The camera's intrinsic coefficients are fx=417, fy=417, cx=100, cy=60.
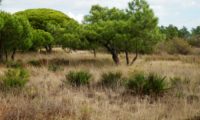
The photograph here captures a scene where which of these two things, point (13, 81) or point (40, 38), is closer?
point (13, 81)

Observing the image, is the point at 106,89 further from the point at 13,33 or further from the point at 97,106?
the point at 13,33

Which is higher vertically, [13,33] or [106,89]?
[13,33]

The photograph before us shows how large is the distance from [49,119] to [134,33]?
21.8 m

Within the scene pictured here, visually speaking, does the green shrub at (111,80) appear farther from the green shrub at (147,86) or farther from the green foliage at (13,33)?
the green foliage at (13,33)

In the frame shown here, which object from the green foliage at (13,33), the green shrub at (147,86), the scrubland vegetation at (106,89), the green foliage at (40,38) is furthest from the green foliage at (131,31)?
the green shrub at (147,86)

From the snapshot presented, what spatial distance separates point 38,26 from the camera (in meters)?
44.5

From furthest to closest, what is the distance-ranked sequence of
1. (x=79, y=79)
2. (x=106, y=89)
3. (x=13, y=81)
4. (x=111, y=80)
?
(x=111, y=80)
(x=79, y=79)
(x=106, y=89)
(x=13, y=81)

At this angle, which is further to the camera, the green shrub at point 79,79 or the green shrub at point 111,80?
the green shrub at point 79,79

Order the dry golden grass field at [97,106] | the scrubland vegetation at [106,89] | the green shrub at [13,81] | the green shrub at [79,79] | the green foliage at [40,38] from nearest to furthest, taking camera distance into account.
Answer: the dry golden grass field at [97,106], the scrubland vegetation at [106,89], the green shrub at [13,81], the green shrub at [79,79], the green foliage at [40,38]

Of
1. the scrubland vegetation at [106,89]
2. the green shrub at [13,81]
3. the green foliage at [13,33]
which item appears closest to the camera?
the scrubland vegetation at [106,89]

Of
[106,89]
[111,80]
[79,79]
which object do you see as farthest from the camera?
[111,80]

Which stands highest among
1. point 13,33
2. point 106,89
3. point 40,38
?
point 13,33

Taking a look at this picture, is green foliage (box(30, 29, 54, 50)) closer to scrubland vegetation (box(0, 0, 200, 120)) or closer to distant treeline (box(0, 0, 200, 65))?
distant treeline (box(0, 0, 200, 65))

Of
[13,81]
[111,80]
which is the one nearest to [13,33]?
[111,80]
